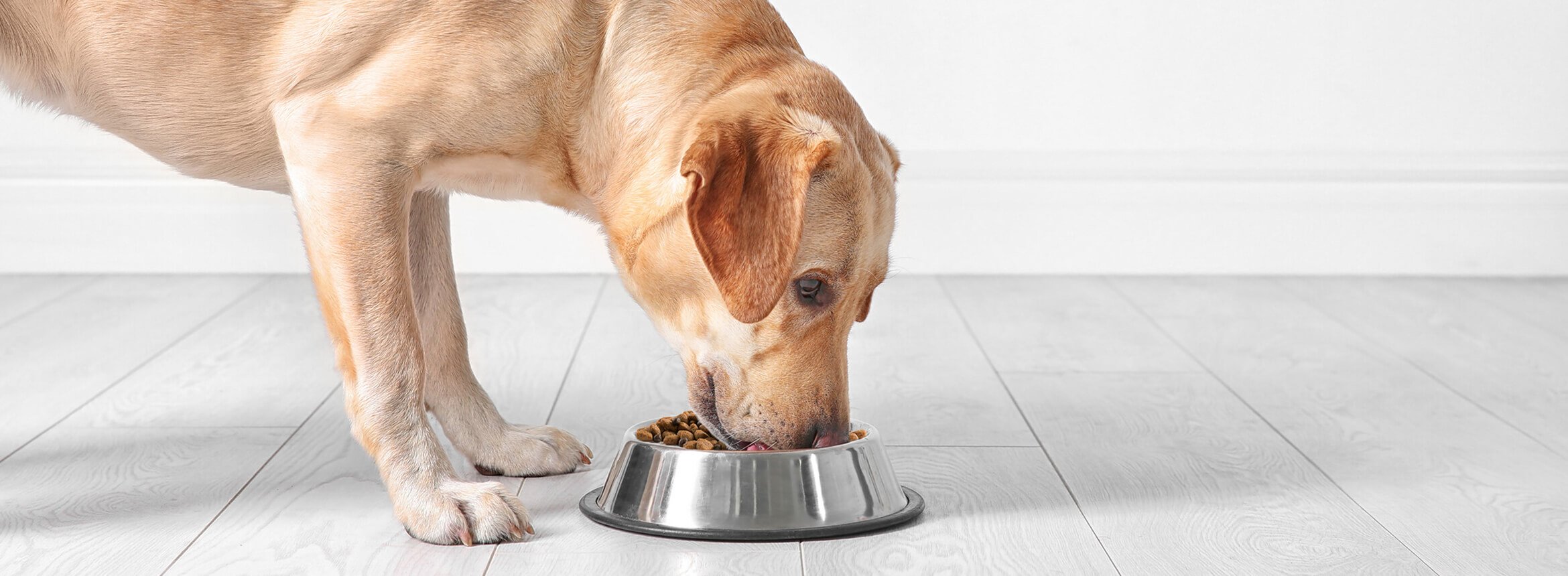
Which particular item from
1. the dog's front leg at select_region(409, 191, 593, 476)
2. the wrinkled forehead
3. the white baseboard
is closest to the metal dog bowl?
the wrinkled forehead

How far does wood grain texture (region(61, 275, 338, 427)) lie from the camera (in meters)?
2.47

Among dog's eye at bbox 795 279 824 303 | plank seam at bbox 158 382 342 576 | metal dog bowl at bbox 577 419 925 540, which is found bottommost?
plank seam at bbox 158 382 342 576

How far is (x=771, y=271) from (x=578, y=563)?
1.38 ft

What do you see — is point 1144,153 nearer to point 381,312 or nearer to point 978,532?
point 978,532

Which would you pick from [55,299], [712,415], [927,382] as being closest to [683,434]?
[712,415]

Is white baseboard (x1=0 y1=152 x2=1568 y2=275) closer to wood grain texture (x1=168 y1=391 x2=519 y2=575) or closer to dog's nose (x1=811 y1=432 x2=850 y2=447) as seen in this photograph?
wood grain texture (x1=168 y1=391 x2=519 y2=575)

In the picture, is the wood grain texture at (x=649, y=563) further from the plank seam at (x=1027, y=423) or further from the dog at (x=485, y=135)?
the plank seam at (x=1027, y=423)

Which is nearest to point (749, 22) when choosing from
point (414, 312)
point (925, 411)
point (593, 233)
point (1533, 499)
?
point (414, 312)

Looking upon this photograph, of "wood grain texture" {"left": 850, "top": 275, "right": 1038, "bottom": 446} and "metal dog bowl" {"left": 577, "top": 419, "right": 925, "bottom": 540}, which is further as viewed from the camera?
"wood grain texture" {"left": 850, "top": 275, "right": 1038, "bottom": 446}

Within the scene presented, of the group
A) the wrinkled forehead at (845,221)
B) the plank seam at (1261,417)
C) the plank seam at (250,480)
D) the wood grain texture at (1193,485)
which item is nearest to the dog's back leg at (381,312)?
the plank seam at (250,480)

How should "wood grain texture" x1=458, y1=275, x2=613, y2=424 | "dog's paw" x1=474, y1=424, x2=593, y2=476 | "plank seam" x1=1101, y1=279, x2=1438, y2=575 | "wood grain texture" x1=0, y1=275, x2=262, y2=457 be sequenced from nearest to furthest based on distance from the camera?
"plank seam" x1=1101, y1=279, x2=1438, y2=575 < "dog's paw" x1=474, y1=424, x2=593, y2=476 < "wood grain texture" x1=0, y1=275, x2=262, y2=457 < "wood grain texture" x1=458, y1=275, x2=613, y2=424

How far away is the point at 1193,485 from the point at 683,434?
0.74 m

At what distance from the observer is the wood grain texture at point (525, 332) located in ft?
8.85

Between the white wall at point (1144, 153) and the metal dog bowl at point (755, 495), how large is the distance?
2394 mm
